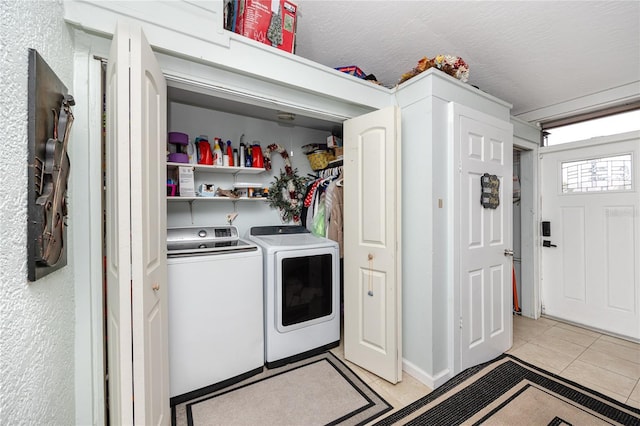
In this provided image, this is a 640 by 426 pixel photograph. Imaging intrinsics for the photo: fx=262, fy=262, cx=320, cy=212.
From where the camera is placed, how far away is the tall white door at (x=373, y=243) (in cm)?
185

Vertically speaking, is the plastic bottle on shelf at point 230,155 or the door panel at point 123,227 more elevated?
the plastic bottle on shelf at point 230,155

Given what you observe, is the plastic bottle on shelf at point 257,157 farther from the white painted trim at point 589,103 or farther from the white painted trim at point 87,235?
the white painted trim at point 589,103

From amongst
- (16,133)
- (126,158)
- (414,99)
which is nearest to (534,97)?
(414,99)

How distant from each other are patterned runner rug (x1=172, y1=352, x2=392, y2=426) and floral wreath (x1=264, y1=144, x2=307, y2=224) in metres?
1.52

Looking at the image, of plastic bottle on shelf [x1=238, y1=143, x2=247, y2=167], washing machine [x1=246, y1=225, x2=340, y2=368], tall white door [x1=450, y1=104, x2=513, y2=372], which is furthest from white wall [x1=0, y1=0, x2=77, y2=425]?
tall white door [x1=450, y1=104, x2=513, y2=372]

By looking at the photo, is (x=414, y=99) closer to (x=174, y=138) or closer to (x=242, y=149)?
(x=242, y=149)

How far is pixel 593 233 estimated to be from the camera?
2760 millimetres

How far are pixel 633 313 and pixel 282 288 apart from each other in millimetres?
3383

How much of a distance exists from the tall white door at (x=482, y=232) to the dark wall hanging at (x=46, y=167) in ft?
7.11

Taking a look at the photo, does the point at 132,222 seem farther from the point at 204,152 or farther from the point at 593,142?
the point at 593,142

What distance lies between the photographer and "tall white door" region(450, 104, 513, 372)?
1.98 meters

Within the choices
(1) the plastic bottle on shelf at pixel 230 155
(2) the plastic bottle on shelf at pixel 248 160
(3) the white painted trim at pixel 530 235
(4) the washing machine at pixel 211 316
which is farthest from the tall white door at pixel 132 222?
(3) the white painted trim at pixel 530 235

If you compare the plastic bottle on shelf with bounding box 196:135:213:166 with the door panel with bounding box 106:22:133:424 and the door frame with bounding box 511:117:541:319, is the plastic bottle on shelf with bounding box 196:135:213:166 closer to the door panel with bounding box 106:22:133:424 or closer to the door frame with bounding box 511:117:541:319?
the door panel with bounding box 106:22:133:424

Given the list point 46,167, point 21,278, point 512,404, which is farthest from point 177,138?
Answer: point 512,404
